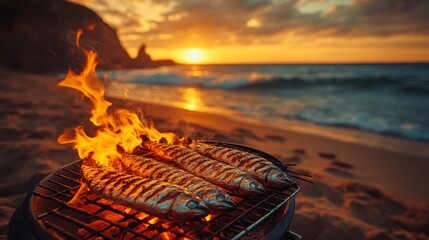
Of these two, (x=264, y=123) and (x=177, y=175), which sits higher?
(x=177, y=175)

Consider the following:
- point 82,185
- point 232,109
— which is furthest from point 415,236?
point 232,109

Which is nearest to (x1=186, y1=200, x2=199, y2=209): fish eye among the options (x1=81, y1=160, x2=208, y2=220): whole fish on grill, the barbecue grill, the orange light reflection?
(x1=81, y1=160, x2=208, y2=220): whole fish on grill

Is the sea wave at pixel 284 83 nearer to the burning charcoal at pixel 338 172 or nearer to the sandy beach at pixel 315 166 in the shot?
the sandy beach at pixel 315 166

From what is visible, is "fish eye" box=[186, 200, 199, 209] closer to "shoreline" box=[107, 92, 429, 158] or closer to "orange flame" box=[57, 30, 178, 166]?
"orange flame" box=[57, 30, 178, 166]

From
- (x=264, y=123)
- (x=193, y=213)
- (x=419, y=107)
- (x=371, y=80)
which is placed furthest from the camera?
(x=371, y=80)

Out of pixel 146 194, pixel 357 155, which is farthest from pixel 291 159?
pixel 146 194

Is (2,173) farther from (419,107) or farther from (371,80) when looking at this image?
(371,80)

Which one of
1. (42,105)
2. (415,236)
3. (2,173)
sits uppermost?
(42,105)
